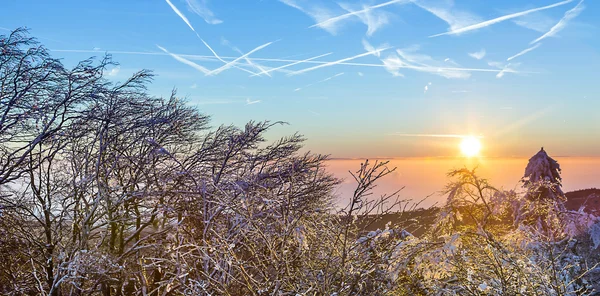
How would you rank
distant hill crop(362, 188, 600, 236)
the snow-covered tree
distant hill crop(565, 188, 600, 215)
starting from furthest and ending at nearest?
distant hill crop(565, 188, 600, 215) → the snow-covered tree → distant hill crop(362, 188, 600, 236)

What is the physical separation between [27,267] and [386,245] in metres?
10.5

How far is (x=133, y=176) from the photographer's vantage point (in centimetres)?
1395

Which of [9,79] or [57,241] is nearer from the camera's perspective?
[57,241]

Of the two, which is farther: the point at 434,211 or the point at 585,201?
the point at 585,201

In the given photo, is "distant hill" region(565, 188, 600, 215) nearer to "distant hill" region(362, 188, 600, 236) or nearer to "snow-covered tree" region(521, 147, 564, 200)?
"distant hill" region(362, 188, 600, 236)

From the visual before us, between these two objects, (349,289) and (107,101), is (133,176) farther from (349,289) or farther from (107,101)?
(349,289)

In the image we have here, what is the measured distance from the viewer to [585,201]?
2158cm

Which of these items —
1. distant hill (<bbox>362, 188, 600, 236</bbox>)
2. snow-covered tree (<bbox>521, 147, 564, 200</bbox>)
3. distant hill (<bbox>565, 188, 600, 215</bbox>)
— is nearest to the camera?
distant hill (<bbox>362, 188, 600, 236</bbox>)

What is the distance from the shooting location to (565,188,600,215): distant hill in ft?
75.2

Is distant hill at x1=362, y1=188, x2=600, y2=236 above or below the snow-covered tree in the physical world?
below

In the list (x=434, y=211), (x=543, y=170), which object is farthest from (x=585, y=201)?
(x=434, y=211)

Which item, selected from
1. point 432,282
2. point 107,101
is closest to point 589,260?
point 432,282

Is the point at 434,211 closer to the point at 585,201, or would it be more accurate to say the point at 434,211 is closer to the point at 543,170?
the point at 543,170

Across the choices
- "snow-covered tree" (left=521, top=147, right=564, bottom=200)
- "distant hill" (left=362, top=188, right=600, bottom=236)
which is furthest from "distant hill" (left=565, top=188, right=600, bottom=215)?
"snow-covered tree" (left=521, top=147, right=564, bottom=200)
